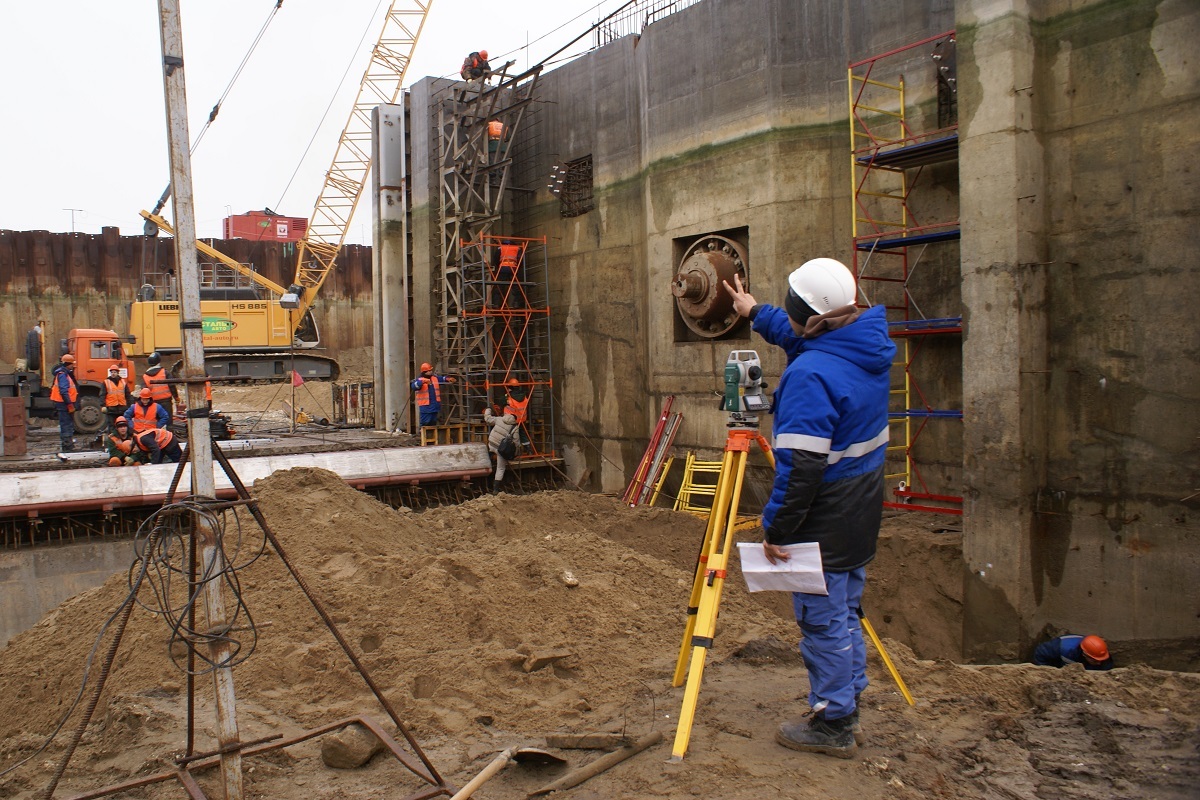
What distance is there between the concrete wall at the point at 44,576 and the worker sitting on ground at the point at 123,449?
4.96ft

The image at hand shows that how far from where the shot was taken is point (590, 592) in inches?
258

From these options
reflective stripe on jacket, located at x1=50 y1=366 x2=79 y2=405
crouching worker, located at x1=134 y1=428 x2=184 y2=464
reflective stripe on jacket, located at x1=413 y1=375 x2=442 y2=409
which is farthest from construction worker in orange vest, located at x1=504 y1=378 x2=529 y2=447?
reflective stripe on jacket, located at x1=50 y1=366 x2=79 y2=405

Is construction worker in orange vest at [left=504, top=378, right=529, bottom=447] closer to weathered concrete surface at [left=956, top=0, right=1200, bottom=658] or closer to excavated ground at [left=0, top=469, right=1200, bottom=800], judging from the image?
excavated ground at [left=0, top=469, right=1200, bottom=800]

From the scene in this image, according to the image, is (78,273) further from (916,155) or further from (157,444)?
(916,155)

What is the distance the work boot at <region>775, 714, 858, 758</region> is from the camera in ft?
12.1

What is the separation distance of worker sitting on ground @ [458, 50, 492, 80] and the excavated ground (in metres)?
10.3

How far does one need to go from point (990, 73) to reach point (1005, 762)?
254 inches

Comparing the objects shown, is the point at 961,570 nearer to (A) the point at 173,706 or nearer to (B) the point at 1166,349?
(B) the point at 1166,349

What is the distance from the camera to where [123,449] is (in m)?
13.3

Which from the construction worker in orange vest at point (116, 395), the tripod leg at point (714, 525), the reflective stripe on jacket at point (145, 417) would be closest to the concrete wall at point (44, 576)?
the reflective stripe on jacket at point (145, 417)

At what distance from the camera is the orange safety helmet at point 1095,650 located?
265 inches

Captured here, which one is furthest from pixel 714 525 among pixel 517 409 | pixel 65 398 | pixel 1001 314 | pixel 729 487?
pixel 65 398

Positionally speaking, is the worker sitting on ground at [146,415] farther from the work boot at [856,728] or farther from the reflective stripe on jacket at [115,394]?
the work boot at [856,728]

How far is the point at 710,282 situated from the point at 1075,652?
627 centimetres
